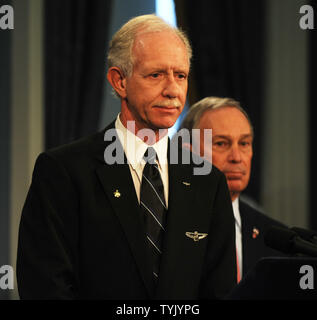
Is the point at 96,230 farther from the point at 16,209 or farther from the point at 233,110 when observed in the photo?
the point at 16,209

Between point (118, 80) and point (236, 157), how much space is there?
73 cm

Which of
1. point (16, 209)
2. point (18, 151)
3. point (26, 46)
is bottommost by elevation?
point (16, 209)

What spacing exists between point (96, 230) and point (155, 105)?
1.19ft

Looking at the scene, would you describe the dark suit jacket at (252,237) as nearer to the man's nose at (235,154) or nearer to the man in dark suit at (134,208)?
the man's nose at (235,154)

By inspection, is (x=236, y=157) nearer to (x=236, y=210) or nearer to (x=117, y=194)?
(x=236, y=210)

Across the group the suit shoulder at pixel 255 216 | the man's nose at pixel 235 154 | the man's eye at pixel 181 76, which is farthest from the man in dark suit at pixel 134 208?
the suit shoulder at pixel 255 216

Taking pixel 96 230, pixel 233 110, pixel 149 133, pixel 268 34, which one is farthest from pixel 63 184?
pixel 268 34

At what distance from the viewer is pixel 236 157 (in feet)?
7.45

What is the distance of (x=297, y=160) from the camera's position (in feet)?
18.1

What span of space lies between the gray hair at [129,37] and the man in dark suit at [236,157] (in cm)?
65

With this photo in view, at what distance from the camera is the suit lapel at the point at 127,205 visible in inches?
62.1

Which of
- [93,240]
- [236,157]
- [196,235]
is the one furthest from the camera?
[236,157]

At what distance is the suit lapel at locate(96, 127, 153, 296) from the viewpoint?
1577 millimetres

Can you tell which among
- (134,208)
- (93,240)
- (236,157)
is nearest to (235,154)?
(236,157)
